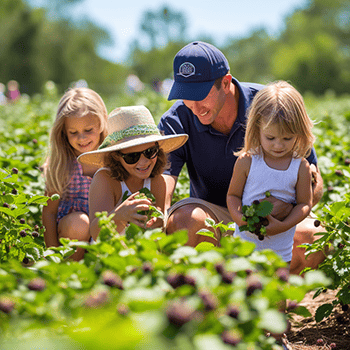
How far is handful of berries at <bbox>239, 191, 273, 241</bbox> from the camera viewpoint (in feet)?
6.84

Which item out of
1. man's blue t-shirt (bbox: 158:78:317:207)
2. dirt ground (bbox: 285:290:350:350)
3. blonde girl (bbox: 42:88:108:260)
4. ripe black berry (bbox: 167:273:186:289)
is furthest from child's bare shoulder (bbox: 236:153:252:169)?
ripe black berry (bbox: 167:273:186:289)

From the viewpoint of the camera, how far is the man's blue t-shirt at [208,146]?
10.1 feet

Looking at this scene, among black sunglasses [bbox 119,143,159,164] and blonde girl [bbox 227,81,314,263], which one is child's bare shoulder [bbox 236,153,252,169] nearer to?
blonde girl [bbox 227,81,314,263]

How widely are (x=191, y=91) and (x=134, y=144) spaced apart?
0.52 metres

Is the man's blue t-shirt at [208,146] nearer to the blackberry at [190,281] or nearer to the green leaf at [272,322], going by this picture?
the blackberry at [190,281]

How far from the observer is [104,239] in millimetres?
1430

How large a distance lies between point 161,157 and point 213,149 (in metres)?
0.47

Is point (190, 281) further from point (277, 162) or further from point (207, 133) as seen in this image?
point (207, 133)

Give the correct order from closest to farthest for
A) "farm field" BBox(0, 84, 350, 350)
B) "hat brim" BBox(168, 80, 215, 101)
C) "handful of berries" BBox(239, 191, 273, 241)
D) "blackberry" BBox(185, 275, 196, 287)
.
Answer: "farm field" BBox(0, 84, 350, 350)
"blackberry" BBox(185, 275, 196, 287)
"handful of berries" BBox(239, 191, 273, 241)
"hat brim" BBox(168, 80, 215, 101)

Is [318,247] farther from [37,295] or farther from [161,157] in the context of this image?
[37,295]

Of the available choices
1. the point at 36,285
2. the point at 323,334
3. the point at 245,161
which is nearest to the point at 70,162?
the point at 245,161

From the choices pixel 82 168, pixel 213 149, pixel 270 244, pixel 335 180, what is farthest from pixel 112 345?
pixel 335 180

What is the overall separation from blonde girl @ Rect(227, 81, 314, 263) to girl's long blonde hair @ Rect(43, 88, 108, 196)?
52.3 inches

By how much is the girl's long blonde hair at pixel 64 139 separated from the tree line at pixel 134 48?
1170 inches
